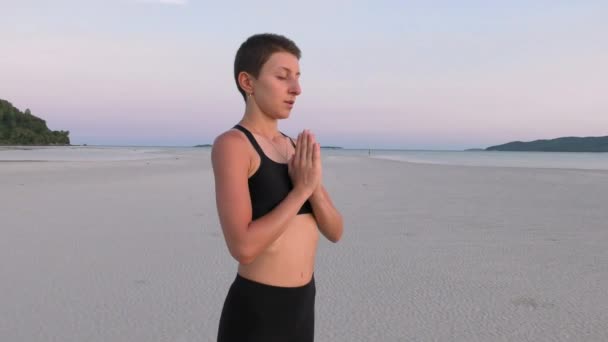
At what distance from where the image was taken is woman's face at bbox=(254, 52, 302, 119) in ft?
5.66

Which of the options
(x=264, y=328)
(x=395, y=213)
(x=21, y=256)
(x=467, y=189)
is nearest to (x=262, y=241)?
(x=264, y=328)

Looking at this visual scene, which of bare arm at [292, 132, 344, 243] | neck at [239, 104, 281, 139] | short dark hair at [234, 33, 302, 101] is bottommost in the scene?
bare arm at [292, 132, 344, 243]

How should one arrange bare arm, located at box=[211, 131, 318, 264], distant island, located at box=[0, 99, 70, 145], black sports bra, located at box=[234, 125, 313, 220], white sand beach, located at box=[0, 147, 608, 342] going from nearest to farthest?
bare arm, located at box=[211, 131, 318, 264] < black sports bra, located at box=[234, 125, 313, 220] < white sand beach, located at box=[0, 147, 608, 342] < distant island, located at box=[0, 99, 70, 145]

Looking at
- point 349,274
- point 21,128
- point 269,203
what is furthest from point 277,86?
point 21,128

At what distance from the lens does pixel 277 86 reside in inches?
68.0

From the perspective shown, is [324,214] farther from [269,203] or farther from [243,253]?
[243,253]

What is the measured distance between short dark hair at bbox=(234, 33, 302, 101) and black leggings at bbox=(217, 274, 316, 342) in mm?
851

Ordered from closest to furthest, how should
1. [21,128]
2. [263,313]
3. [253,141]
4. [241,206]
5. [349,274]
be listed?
1. [241,206]
2. [253,141]
3. [263,313]
4. [349,274]
5. [21,128]

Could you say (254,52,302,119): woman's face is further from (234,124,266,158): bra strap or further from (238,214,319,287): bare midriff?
(238,214,319,287): bare midriff

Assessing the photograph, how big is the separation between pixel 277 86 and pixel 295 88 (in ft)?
0.25

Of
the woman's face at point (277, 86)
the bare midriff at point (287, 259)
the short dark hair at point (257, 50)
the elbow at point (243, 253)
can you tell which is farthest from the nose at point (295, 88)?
the elbow at point (243, 253)

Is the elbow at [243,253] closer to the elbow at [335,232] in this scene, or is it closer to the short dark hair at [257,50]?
the elbow at [335,232]

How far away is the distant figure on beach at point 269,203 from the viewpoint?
5.22ft

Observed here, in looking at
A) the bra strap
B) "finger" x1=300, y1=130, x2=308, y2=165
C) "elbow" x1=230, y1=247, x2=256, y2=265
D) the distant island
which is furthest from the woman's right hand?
the distant island
